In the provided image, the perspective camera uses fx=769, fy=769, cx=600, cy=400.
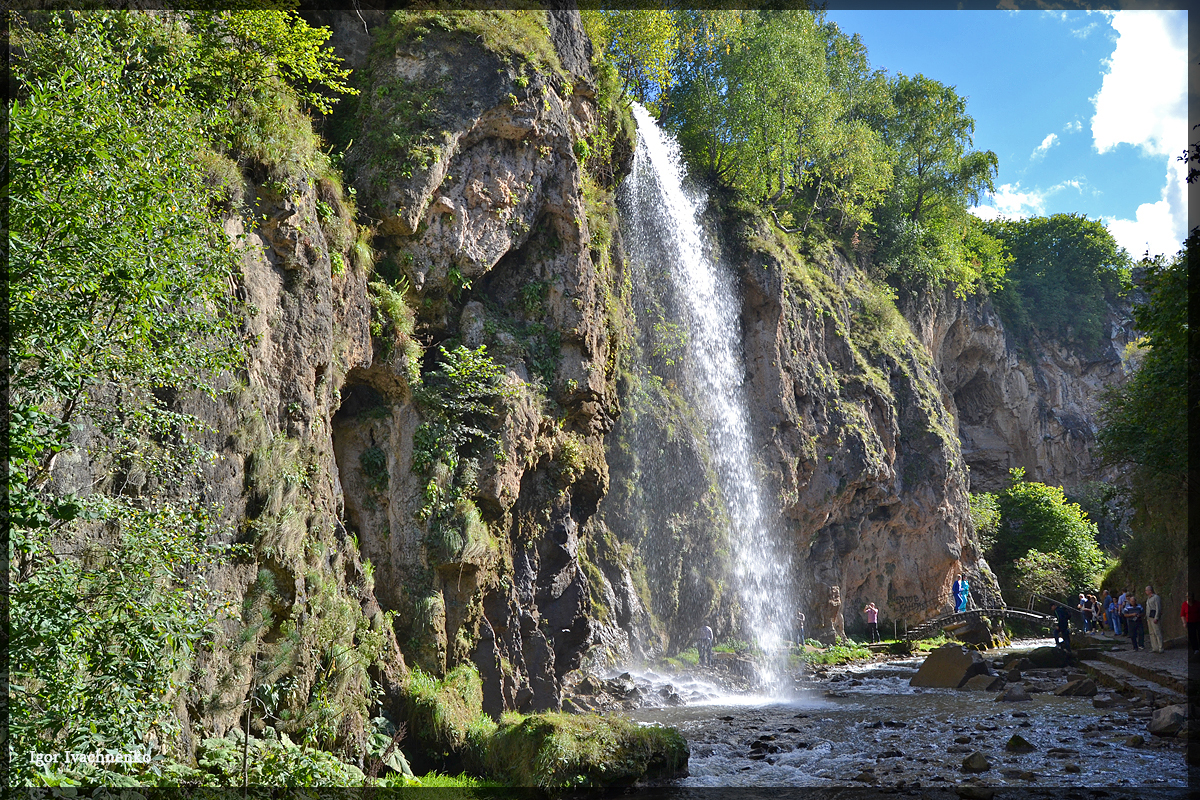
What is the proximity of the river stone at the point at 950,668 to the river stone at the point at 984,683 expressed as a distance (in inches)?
6.3

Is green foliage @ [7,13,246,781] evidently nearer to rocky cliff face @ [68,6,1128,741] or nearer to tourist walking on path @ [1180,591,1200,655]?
rocky cliff face @ [68,6,1128,741]

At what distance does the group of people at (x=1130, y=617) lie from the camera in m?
16.9

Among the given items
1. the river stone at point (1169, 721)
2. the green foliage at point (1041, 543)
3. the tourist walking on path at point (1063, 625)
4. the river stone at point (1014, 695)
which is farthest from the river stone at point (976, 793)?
the green foliage at point (1041, 543)

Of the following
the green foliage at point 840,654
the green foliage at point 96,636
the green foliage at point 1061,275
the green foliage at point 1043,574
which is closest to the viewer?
the green foliage at point 96,636

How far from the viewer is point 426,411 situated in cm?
1368

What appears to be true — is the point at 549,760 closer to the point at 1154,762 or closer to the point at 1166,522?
the point at 1154,762

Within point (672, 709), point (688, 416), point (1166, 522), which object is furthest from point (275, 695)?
point (1166, 522)

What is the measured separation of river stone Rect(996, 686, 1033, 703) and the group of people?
3.48 m

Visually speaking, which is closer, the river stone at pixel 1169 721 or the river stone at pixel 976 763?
the river stone at pixel 976 763

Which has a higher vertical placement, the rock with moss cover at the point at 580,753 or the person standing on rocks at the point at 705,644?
the rock with moss cover at the point at 580,753

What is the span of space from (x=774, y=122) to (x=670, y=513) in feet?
57.6

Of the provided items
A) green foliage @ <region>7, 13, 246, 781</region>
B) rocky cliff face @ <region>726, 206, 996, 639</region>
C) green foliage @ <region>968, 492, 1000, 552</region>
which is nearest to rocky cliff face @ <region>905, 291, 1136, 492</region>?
green foliage @ <region>968, 492, 1000, 552</region>

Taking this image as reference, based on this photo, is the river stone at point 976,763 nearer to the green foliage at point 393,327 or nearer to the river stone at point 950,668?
the river stone at point 950,668

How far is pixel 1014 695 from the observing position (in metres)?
17.8
